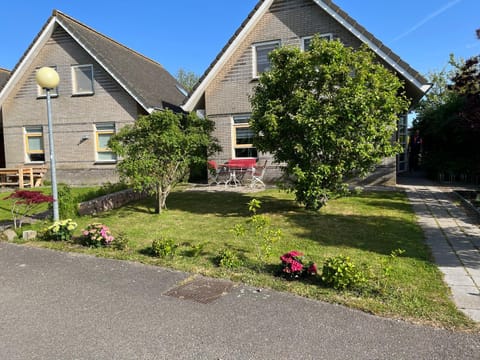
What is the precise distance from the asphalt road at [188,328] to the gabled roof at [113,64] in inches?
477

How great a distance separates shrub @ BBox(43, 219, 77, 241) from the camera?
23.2 ft

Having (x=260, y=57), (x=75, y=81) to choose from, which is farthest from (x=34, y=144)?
(x=260, y=57)

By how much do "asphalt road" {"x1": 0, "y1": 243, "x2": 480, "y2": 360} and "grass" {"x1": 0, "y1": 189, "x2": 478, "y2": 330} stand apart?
0.36 meters

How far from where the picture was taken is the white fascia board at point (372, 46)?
38.7 ft

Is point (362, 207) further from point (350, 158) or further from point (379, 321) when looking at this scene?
point (379, 321)

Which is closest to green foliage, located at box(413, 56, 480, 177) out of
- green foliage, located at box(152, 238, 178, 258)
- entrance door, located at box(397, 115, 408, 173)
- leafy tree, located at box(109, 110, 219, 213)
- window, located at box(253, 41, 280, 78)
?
entrance door, located at box(397, 115, 408, 173)

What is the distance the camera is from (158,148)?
8.73 m

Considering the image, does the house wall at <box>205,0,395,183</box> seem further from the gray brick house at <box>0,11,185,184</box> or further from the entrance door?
the entrance door

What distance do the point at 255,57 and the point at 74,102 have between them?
30.7ft

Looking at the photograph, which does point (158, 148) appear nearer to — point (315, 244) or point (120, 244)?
point (120, 244)

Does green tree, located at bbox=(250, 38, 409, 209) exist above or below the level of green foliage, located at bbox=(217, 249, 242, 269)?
above

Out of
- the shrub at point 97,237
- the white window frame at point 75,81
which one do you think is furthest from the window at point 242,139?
the shrub at point 97,237

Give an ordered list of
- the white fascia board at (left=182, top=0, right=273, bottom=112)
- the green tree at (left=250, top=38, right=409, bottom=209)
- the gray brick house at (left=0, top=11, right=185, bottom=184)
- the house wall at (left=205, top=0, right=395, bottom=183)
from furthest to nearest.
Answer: the gray brick house at (left=0, top=11, right=185, bottom=184) → the white fascia board at (left=182, top=0, right=273, bottom=112) → the house wall at (left=205, top=0, right=395, bottom=183) → the green tree at (left=250, top=38, right=409, bottom=209)

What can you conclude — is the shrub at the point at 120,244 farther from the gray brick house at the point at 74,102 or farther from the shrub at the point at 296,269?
the gray brick house at the point at 74,102
